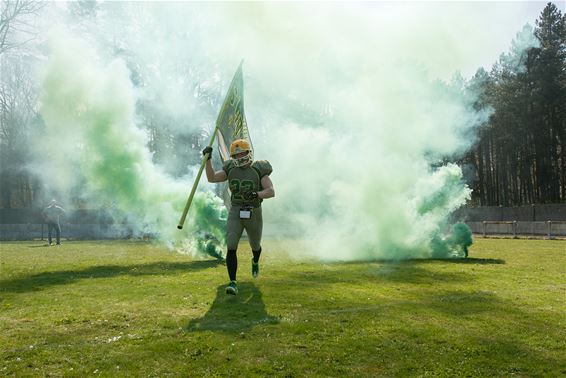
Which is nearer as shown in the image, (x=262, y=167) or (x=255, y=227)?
(x=262, y=167)

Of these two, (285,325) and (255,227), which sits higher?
(255,227)

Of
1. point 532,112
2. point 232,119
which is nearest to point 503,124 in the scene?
point 532,112

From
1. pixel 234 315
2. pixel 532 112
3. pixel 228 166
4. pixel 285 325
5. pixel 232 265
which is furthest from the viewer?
pixel 532 112

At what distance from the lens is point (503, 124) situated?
46125 millimetres

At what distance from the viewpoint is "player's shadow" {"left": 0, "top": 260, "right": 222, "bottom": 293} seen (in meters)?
10.3

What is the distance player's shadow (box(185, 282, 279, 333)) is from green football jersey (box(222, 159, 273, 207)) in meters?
1.62

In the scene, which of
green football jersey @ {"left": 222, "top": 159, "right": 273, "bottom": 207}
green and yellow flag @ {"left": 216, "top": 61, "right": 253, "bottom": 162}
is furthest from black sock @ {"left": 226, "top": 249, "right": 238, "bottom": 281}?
green and yellow flag @ {"left": 216, "top": 61, "right": 253, "bottom": 162}

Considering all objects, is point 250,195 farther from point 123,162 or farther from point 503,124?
point 503,124

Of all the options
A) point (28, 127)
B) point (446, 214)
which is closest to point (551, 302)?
point (446, 214)

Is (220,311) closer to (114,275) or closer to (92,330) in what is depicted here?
(92,330)

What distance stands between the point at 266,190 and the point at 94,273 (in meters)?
5.45

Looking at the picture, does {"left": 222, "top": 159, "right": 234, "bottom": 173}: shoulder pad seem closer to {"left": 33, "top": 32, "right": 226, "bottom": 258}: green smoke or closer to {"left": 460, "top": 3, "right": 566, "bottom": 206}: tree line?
{"left": 33, "top": 32, "right": 226, "bottom": 258}: green smoke

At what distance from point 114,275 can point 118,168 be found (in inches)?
182

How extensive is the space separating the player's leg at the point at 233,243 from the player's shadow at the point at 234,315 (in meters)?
0.20
